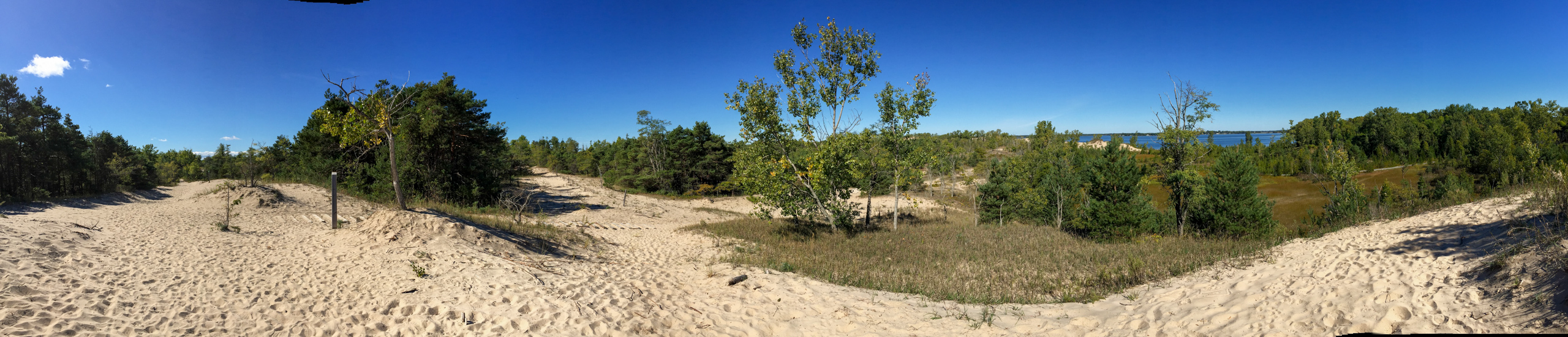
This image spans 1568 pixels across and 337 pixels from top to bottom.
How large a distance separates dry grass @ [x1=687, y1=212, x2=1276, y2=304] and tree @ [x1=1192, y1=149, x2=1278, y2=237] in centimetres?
483

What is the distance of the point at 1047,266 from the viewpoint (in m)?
9.48

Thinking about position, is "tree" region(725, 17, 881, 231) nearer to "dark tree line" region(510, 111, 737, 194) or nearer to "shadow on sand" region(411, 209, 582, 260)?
"shadow on sand" region(411, 209, 582, 260)

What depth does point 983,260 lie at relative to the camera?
33.4 ft

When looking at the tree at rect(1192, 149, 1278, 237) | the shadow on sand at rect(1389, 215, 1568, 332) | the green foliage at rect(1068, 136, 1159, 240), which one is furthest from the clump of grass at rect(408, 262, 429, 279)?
the tree at rect(1192, 149, 1278, 237)

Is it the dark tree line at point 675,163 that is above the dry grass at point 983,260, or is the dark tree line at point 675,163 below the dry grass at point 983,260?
above

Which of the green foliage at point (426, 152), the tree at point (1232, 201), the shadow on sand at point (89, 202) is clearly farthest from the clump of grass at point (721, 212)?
the shadow on sand at point (89, 202)

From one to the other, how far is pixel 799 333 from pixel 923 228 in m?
12.3

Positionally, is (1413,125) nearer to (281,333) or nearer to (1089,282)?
(1089,282)

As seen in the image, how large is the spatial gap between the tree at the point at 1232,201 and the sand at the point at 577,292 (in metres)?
5.85

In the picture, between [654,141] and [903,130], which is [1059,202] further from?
[654,141]

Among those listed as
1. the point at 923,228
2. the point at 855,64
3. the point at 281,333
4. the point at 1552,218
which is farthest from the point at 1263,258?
the point at 281,333

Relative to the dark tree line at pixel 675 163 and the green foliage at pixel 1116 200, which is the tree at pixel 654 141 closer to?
the dark tree line at pixel 675 163

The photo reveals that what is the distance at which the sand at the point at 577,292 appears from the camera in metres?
4.09

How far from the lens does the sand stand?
4090mm
